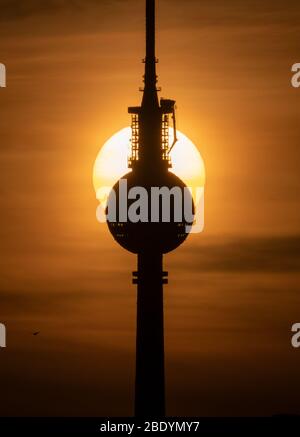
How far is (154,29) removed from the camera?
17000 centimetres

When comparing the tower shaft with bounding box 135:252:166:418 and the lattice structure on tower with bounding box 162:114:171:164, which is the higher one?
the lattice structure on tower with bounding box 162:114:171:164

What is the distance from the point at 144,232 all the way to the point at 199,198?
7594mm

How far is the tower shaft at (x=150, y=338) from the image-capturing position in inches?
6565

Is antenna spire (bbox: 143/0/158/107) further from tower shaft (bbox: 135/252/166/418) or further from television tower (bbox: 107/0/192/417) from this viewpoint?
tower shaft (bbox: 135/252/166/418)

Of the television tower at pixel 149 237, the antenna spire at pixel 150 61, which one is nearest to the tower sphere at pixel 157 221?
the television tower at pixel 149 237

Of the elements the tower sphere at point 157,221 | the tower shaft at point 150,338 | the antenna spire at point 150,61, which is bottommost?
the tower shaft at point 150,338

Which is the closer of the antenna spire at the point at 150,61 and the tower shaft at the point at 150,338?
the tower shaft at the point at 150,338

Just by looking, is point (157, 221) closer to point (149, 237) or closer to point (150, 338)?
point (149, 237)

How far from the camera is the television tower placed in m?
166

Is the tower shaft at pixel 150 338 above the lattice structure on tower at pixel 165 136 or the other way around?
the other way around

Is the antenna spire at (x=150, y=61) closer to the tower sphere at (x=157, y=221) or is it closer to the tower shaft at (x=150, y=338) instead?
the tower sphere at (x=157, y=221)

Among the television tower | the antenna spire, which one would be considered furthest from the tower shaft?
the antenna spire
